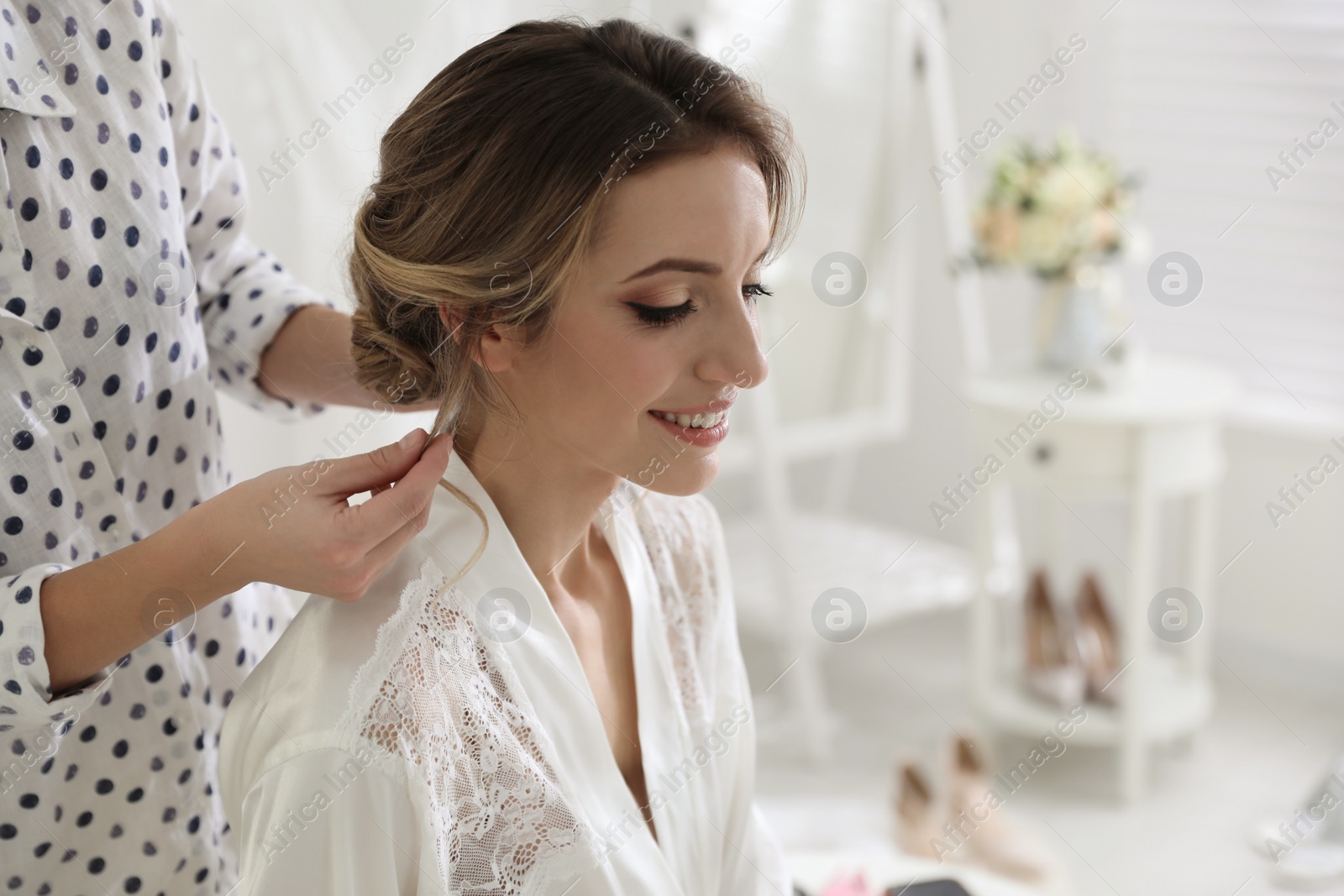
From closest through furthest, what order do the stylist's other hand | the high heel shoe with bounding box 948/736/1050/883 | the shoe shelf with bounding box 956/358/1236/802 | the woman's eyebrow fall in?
the stylist's other hand
the woman's eyebrow
the high heel shoe with bounding box 948/736/1050/883
the shoe shelf with bounding box 956/358/1236/802

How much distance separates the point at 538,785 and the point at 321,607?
0.21 m

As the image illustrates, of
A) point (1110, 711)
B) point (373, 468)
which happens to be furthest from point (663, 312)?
point (1110, 711)

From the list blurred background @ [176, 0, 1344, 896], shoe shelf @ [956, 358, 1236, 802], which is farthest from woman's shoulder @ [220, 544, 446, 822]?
shoe shelf @ [956, 358, 1236, 802]

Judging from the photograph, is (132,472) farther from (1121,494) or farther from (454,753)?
(1121,494)

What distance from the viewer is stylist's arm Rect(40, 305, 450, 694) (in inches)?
29.9

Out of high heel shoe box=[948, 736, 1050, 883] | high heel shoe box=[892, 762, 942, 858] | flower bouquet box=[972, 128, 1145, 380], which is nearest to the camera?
high heel shoe box=[948, 736, 1050, 883]

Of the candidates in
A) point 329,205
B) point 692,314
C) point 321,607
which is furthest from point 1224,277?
point 321,607

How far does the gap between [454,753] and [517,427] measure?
27 centimetres

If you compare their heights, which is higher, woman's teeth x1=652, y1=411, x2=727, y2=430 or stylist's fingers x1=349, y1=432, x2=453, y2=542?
woman's teeth x1=652, y1=411, x2=727, y2=430

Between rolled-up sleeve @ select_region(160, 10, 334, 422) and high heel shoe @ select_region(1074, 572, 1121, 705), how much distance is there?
2.06 meters

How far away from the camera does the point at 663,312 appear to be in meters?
0.91

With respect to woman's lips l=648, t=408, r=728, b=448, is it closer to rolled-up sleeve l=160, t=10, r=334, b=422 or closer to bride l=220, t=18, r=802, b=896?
bride l=220, t=18, r=802, b=896

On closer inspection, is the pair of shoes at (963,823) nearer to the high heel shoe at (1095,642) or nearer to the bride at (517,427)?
the high heel shoe at (1095,642)

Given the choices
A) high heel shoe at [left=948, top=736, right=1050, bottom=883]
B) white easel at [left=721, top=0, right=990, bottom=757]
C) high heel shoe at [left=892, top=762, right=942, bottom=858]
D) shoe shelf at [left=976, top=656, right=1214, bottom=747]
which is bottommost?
high heel shoe at [left=892, top=762, right=942, bottom=858]
